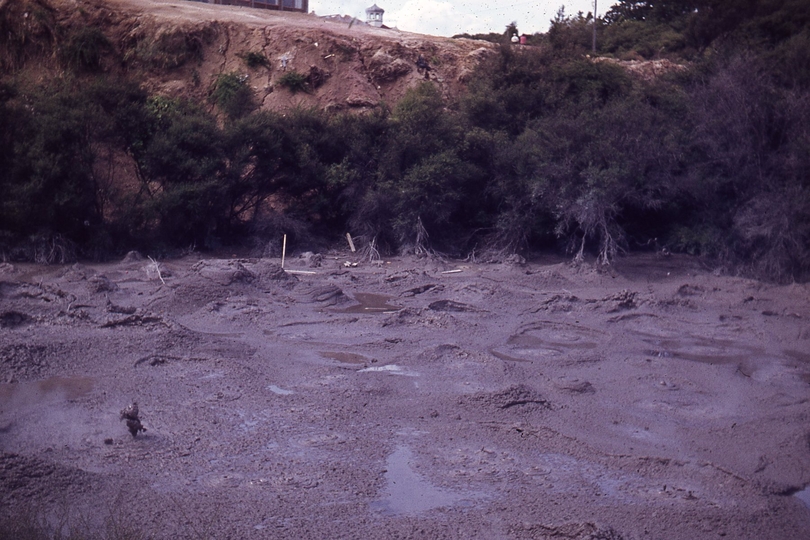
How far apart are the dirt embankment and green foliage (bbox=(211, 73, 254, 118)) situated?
67cm

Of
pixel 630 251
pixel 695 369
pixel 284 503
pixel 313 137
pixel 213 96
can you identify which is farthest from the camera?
pixel 213 96

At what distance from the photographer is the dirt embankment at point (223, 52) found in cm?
2262

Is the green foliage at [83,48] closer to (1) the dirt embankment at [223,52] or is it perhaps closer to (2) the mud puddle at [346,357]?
(1) the dirt embankment at [223,52]

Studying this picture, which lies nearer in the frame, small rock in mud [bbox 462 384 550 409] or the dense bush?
small rock in mud [bbox 462 384 550 409]

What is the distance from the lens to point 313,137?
20422 mm

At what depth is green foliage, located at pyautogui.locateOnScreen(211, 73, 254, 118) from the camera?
21.3m

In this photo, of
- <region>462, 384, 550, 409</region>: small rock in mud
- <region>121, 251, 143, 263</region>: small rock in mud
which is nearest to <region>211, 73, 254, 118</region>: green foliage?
<region>121, 251, 143, 263</region>: small rock in mud

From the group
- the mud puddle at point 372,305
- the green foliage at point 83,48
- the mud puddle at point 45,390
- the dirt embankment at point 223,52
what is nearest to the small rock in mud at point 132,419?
the mud puddle at point 45,390

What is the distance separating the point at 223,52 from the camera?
24391mm

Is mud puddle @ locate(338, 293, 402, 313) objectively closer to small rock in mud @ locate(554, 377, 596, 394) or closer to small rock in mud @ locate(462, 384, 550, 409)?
small rock in mud @ locate(554, 377, 596, 394)

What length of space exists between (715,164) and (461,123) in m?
6.76

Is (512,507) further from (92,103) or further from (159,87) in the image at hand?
(159,87)

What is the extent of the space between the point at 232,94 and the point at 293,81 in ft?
7.78

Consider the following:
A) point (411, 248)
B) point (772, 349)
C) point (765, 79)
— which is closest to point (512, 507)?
point (772, 349)
